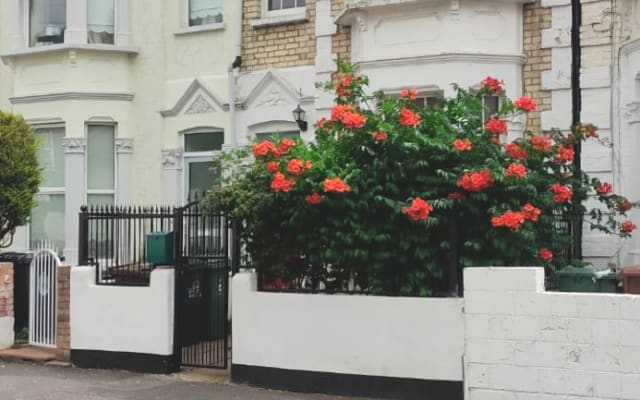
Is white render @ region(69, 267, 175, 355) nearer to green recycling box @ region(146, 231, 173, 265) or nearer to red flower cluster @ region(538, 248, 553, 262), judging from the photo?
green recycling box @ region(146, 231, 173, 265)

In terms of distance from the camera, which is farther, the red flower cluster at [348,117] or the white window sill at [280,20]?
the white window sill at [280,20]

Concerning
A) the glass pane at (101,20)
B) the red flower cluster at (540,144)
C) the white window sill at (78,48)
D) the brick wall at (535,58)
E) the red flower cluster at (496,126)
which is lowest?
the red flower cluster at (540,144)

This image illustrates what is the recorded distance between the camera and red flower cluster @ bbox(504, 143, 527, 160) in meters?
8.69

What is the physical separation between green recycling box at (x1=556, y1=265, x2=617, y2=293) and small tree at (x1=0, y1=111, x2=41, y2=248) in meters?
7.06

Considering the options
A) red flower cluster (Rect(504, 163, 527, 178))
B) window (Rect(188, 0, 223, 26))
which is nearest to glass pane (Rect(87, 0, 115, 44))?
window (Rect(188, 0, 223, 26))

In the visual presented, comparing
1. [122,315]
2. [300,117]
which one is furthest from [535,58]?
[122,315]

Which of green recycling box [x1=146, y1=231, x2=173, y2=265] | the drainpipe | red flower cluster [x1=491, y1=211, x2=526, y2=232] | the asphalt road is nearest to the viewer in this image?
red flower cluster [x1=491, y1=211, x2=526, y2=232]

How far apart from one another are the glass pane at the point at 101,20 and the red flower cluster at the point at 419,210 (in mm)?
8571

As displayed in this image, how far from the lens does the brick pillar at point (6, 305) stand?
39.3 feet

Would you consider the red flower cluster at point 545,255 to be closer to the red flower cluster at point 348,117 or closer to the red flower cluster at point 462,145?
the red flower cluster at point 462,145

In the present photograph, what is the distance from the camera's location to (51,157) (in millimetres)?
15367

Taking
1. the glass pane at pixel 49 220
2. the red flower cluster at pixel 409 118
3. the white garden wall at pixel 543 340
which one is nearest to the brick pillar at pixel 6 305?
the glass pane at pixel 49 220

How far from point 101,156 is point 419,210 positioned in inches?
329

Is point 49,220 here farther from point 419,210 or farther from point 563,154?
point 563,154
